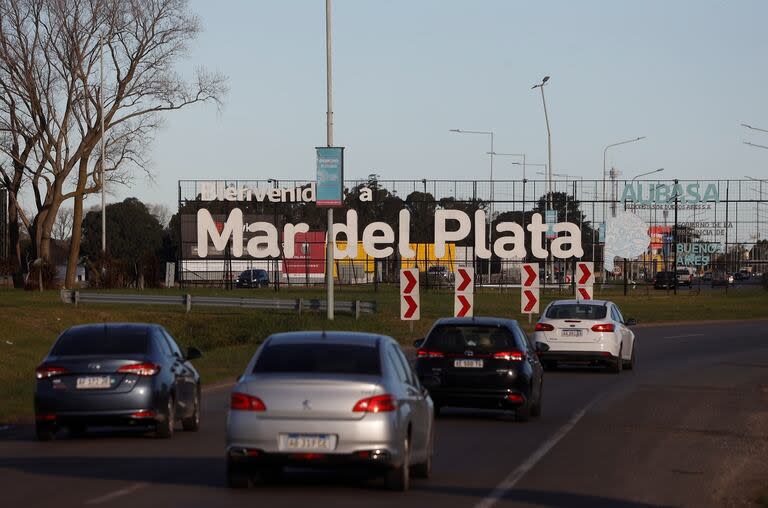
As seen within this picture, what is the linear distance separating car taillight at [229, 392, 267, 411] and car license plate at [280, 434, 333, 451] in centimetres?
33

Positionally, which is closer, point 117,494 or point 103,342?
point 117,494

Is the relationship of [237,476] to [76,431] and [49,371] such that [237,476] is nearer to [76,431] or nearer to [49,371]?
[49,371]

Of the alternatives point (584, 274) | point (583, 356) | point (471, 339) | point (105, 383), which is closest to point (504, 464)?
point (105, 383)

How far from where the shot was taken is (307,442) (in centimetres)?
1116

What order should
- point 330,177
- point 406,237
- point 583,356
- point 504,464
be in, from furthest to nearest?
1. point 406,237
2. point 330,177
3. point 583,356
4. point 504,464

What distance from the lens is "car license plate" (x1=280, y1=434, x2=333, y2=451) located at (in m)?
11.2

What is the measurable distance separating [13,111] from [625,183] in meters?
32.3

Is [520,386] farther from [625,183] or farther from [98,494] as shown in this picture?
[625,183]

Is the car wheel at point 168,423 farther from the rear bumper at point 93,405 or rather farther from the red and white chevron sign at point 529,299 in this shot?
the red and white chevron sign at point 529,299

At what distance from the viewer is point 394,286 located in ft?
267

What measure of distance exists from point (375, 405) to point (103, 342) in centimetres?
616

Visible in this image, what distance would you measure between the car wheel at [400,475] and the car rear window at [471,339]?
23.3 feet

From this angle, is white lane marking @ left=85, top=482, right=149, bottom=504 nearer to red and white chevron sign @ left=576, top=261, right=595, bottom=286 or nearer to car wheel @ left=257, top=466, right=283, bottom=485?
car wheel @ left=257, top=466, right=283, bottom=485

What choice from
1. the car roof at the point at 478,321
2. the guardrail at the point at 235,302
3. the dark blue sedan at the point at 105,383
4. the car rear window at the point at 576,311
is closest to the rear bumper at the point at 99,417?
the dark blue sedan at the point at 105,383
